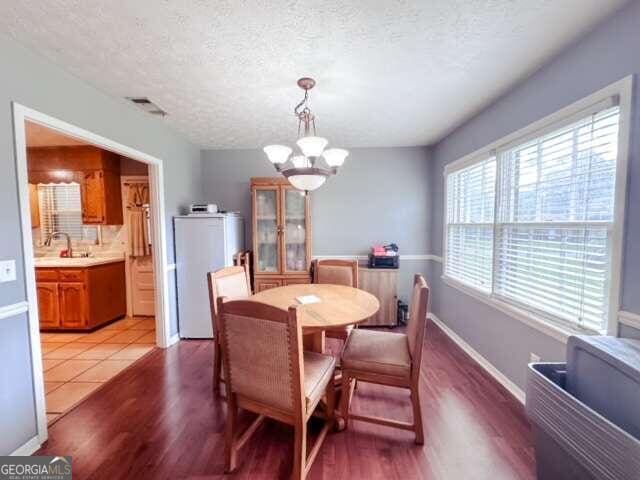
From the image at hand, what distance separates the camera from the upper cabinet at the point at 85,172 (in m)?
3.54

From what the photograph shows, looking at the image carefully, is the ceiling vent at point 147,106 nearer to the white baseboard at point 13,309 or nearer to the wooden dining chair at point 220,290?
the wooden dining chair at point 220,290

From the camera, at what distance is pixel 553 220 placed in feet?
5.87

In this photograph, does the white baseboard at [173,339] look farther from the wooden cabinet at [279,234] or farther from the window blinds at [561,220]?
the window blinds at [561,220]

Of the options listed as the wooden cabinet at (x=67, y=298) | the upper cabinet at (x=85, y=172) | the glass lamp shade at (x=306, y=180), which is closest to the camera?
the glass lamp shade at (x=306, y=180)

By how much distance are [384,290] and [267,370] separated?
7.97ft

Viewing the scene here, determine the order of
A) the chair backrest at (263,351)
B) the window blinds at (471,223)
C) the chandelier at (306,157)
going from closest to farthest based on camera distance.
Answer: the chair backrest at (263,351)
the chandelier at (306,157)
the window blinds at (471,223)

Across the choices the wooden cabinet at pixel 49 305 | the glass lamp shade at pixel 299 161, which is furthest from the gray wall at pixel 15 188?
the wooden cabinet at pixel 49 305

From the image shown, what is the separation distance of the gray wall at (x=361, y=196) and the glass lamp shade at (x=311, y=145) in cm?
198

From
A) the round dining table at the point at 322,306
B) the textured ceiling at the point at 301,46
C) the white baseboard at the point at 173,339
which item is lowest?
the white baseboard at the point at 173,339

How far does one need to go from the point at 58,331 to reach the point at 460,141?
5234mm

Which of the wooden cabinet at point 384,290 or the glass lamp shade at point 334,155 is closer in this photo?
the glass lamp shade at point 334,155

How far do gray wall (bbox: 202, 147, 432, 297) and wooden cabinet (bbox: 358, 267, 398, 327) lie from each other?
1.32 feet

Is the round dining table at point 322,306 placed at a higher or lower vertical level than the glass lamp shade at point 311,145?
lower

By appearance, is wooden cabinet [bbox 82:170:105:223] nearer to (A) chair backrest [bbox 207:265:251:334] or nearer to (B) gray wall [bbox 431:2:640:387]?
(A) chair backrest [bbox 207:265:251:334]
